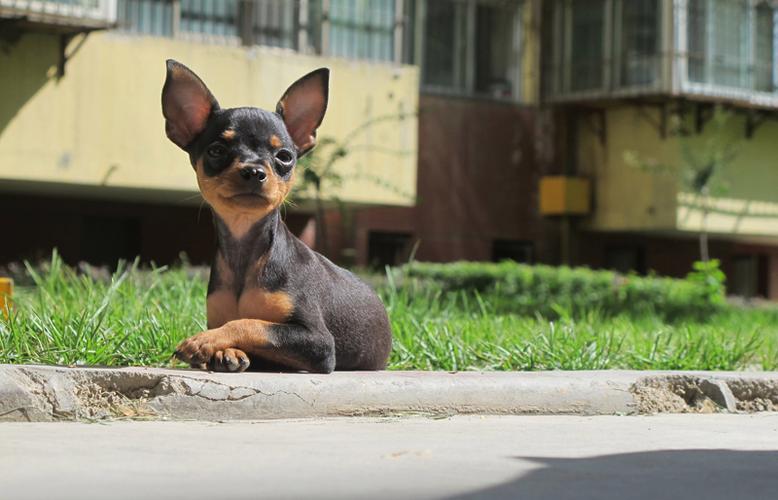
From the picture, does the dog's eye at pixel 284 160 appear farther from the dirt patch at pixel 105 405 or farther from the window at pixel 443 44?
the window at pixel 443 44

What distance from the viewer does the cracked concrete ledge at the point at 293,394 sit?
20.9 feet

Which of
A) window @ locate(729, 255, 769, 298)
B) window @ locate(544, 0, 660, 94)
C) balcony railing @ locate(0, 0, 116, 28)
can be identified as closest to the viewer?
balcony railing @ locate(0, 0, 116, 28)

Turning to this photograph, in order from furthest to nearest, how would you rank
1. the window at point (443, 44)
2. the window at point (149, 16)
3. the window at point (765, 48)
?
the window at point (765, 48), the window at point (443, 44), the window at point (149, 16)

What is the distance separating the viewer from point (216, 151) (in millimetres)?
6926

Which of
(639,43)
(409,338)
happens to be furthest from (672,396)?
(639,43)

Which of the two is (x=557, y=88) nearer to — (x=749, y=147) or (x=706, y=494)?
(x=749, y=147)

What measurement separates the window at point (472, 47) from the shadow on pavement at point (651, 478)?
1846cm

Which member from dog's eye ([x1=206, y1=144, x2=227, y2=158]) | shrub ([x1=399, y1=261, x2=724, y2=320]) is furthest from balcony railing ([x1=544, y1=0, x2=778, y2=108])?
dog's eye ([x1=206, y1=144, x2=227, y2=158])

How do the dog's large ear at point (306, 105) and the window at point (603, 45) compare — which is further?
the window at point (603, 45)

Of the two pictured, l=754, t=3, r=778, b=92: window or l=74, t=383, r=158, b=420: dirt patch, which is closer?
l=74, t=383, r=158, b=420: dirt patch

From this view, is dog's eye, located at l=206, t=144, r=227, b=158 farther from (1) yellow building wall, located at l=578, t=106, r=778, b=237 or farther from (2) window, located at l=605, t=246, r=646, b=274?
(2) window, located at l=605, t=246, r=646, b=274

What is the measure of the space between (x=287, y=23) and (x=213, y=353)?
14097 mm

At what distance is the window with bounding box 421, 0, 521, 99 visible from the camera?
2373cm

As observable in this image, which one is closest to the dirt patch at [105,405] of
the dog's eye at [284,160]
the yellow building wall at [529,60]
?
the dog's eye at [284,160]
